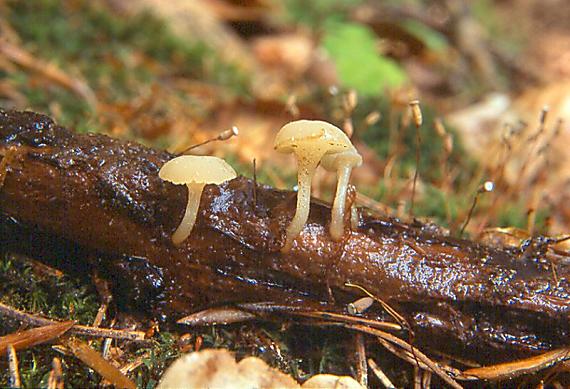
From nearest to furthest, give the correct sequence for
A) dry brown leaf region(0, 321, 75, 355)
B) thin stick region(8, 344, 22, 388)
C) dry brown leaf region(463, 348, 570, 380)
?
1. thin stick region(8, 344, 22, 388)
2. dry brown leaf region(0, 321, 75, 355)
3. dry brown leaf region(463, 348, 570, 380)

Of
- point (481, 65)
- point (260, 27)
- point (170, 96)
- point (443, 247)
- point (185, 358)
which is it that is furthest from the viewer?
point (260, 27)

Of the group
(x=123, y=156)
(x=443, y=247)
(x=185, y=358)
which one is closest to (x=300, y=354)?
(x=185, y=358)

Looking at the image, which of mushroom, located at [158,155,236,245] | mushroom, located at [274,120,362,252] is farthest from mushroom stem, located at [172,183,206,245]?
mushroom, located at [274,120,362,252]

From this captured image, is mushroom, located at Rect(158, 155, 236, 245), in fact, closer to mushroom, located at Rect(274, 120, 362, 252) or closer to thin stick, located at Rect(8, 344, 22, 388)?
mushroom, located at Rect(274, 120, 362, 252)

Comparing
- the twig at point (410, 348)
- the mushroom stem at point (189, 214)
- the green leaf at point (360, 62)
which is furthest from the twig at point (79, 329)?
the green leaf at point (360, 62)

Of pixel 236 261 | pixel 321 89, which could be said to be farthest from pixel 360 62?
pixel 236 261

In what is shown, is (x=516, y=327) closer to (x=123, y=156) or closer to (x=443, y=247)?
(x=443, y=247)
